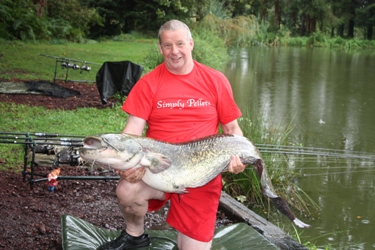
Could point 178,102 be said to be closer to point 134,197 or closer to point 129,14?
point 134,197

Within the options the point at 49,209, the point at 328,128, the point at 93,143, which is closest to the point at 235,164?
the point at 93,143

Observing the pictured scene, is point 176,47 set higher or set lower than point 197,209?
higher

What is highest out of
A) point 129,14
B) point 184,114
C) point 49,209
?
point 129,14

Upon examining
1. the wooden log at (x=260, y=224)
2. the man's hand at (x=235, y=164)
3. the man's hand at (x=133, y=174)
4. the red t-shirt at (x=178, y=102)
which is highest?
the red t-shirt at (x=178, y=102)

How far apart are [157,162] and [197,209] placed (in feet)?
1.86

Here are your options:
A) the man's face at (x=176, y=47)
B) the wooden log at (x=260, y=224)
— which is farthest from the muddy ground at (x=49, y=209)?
the man's face at (x=176, y=47)

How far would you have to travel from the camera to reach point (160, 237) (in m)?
4.00

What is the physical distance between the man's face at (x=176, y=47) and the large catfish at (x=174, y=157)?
57cm

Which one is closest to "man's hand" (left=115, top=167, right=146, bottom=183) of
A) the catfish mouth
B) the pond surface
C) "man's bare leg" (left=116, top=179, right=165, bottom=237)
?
"man's bare leg" (left=116, top=179, right=165, bottom=237)

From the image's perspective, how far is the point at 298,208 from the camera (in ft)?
20.1

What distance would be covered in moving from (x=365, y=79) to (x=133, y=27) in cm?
1795

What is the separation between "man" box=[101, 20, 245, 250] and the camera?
3344 mm

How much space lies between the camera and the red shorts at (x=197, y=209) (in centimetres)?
340

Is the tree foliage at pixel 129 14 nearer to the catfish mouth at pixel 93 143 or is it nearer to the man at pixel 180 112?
the man at pixel 180 112
